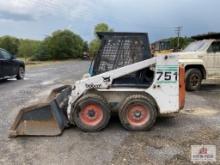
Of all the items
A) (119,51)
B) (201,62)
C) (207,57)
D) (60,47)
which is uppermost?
(60,47)

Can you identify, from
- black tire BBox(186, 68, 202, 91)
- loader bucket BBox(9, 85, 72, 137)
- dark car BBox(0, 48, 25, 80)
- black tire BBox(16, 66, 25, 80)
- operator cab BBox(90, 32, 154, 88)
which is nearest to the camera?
loader bucket BBox(9, 85, 72, 137)

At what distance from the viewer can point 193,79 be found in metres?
12.0

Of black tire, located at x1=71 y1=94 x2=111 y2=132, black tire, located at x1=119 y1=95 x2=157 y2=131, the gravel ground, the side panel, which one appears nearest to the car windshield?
the gravel ground

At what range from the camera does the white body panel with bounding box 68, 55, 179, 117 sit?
638 cm

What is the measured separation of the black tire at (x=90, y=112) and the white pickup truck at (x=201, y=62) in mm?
6186

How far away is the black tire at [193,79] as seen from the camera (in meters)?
11.9

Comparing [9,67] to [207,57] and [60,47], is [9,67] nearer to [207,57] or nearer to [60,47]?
[207,57]

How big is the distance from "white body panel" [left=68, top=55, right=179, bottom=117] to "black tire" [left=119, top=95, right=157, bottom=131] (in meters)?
0.18

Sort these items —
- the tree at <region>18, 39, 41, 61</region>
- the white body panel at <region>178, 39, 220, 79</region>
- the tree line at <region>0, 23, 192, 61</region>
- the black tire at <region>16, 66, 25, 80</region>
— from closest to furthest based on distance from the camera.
→ the white body panel at <region>178, 39, 220, 79</region> < the black tire at <region>16, 66, 25, 80</region> < the tree line at <region>0, 23, 192, 61</region> < the tree at <region>18, 39, 41, 61</region>

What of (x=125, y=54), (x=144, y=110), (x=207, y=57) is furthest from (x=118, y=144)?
(x=207, y=57)

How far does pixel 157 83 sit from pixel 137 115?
0.74 meters

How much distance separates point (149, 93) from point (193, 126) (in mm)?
1210

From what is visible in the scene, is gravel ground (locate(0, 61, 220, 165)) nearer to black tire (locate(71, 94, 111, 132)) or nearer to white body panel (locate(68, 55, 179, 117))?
black tire (locate(71, 94, 111, 132))

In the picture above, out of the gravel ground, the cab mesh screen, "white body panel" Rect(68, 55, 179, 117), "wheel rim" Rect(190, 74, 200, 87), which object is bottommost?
the gravel ground
